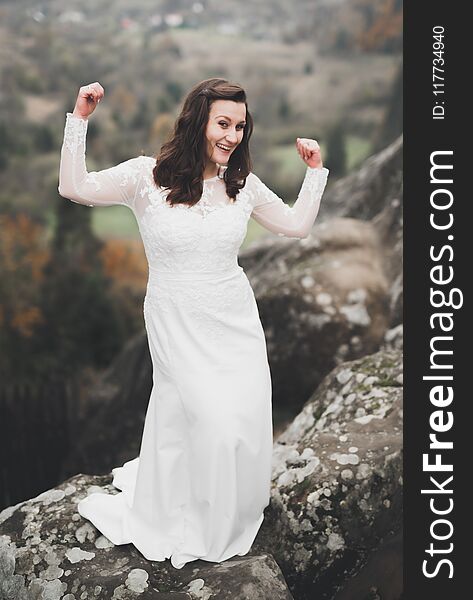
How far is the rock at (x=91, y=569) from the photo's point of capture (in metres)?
2.96

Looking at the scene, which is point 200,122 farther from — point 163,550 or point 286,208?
point 163,550

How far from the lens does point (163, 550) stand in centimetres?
318

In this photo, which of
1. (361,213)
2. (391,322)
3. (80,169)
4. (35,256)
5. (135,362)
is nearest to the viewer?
(80,169)

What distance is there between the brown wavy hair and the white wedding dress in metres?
0.05

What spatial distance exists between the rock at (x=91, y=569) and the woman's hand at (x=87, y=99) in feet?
5.54

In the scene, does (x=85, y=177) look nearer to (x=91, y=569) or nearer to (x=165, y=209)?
(x=165, y=209)

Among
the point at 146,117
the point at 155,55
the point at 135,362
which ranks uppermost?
the point at 155,55

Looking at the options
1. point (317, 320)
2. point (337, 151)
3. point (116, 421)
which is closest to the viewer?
point (317, 320)

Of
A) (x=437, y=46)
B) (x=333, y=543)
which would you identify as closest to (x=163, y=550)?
(x=333, y=543)

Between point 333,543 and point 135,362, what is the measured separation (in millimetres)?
4173

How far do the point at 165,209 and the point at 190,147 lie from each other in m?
0.26

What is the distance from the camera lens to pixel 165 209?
305 centimetres

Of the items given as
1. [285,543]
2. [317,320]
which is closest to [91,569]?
[285,543]

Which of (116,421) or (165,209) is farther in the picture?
(116,421)
